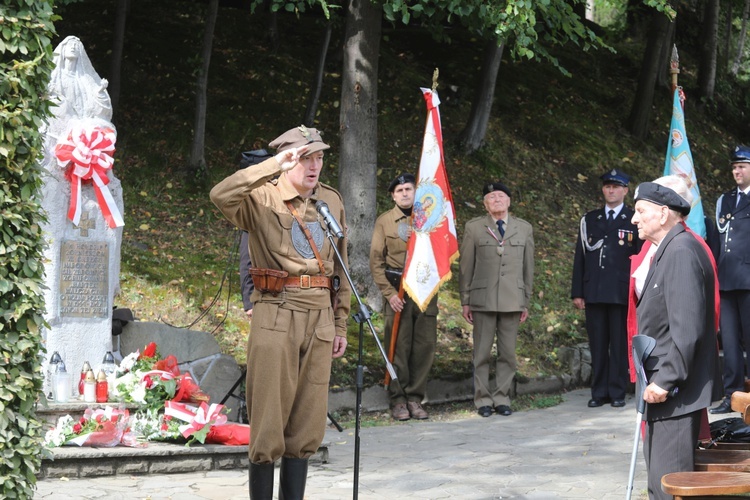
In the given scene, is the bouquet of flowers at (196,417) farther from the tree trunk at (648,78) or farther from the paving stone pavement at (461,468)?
the tree trunk at (648,78)

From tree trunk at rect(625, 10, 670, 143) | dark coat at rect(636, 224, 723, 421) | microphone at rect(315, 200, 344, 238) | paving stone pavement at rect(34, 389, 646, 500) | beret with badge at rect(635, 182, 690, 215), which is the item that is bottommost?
paving stone pavement at rect(34, 389, 646, 500)

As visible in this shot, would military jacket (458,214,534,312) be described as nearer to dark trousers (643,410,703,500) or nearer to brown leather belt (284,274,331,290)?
brown leather belt (284,274,331,290)

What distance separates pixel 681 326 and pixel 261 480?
2311mm

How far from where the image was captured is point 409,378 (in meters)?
9.45

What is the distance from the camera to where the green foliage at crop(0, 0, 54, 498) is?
4156 mm

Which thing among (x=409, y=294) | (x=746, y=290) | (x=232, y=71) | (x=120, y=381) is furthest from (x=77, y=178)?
(x=232, y=71)

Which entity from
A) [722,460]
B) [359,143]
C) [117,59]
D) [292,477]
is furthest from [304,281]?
[117,59]

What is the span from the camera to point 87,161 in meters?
7.74

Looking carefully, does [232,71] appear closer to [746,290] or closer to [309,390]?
[746,290]

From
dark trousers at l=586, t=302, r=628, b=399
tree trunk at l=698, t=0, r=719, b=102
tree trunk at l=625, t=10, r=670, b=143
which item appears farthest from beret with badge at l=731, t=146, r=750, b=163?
tree trunk at l=698, t=0, r=719, b=102

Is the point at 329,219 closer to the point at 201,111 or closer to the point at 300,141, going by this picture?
the point at 300,141

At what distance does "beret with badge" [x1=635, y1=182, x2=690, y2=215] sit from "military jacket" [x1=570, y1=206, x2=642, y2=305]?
4.83 meters

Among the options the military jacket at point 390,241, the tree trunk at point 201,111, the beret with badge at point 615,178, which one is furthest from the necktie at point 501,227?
the tree trunk at point 201,111

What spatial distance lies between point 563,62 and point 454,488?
45.6ft
